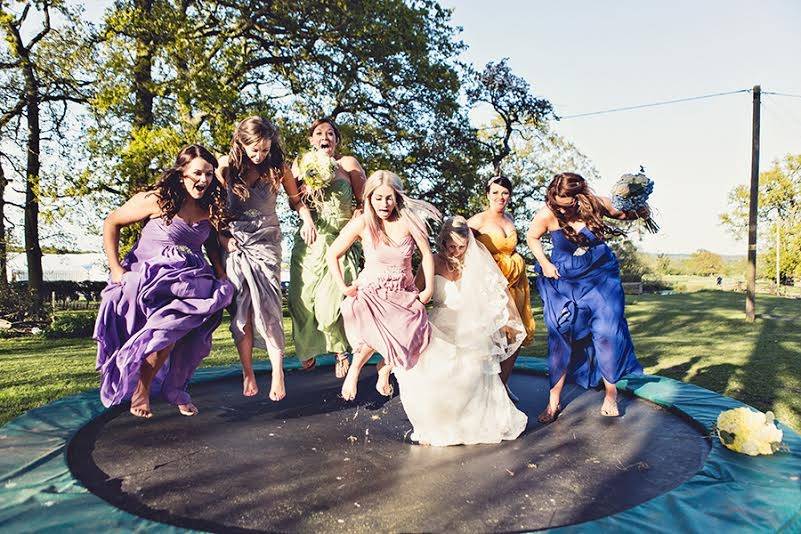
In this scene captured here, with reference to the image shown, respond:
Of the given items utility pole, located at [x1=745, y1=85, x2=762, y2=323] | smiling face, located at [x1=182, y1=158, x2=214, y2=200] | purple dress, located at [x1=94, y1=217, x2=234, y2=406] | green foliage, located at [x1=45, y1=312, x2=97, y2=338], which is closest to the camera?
purple dress, located at [x1=94, y1=217, x2=234, y2=406]

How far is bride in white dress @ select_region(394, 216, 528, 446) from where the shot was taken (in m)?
2.90

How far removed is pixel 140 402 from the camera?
3.12 meters

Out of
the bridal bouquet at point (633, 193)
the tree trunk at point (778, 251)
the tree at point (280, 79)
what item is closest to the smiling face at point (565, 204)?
the bridal bouquet at point (633, 193)

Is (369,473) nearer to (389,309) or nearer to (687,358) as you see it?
(389,309)

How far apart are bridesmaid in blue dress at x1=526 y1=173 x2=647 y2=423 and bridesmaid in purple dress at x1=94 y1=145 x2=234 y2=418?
1967 millimetres

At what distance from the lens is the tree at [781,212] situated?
24.0 meters

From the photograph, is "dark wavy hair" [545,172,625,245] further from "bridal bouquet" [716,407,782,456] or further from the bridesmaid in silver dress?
the bridesmaid in silver dress

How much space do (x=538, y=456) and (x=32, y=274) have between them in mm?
11554

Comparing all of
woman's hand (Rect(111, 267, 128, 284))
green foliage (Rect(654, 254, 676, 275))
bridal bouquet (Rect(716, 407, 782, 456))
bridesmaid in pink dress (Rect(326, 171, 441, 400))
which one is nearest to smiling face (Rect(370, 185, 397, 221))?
bridesmaid in pink dress (Rect(326, 171, 441, 400))

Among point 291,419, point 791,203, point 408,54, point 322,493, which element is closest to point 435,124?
point 408,54

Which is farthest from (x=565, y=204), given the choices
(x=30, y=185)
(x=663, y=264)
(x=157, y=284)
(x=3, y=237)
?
(x=663, y=264)

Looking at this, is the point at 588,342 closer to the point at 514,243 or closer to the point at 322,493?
the point at 514,243

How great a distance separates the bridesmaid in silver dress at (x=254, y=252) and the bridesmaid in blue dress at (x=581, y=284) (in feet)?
5.35

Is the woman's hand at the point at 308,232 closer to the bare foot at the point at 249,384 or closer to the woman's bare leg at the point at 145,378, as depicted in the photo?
the bare foot at the point at 249,384
